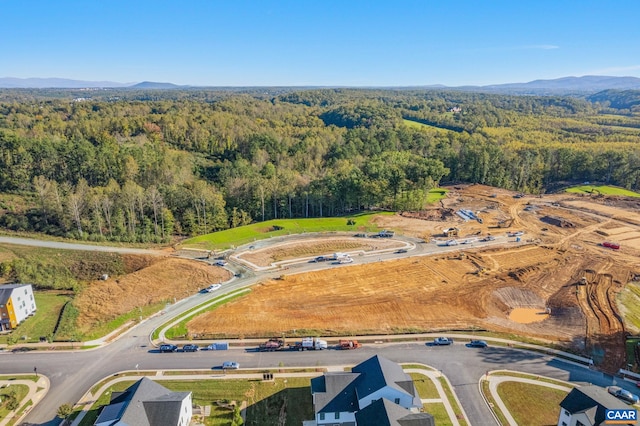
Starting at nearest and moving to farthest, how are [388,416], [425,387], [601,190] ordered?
[388,416], [425,387], [601,190]

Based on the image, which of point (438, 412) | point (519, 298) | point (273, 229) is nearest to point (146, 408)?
point (438, 412)

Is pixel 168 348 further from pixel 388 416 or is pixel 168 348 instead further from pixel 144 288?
pixel 388 416

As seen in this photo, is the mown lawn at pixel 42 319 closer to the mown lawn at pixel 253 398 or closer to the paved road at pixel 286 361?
the paved road at pixel 286 361

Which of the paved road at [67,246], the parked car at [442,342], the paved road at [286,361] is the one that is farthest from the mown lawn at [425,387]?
the paved road at [67,246]

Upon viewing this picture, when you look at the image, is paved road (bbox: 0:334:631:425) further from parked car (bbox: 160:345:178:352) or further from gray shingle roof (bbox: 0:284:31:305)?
gray shingle roof (bbox: 0:284:31:305)

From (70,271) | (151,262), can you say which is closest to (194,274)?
(151,262)
